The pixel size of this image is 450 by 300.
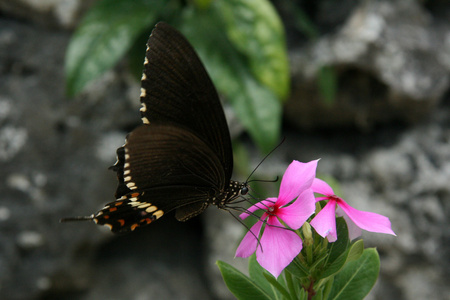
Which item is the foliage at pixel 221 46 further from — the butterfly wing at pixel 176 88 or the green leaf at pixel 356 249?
the green leaf at pixel 356 249

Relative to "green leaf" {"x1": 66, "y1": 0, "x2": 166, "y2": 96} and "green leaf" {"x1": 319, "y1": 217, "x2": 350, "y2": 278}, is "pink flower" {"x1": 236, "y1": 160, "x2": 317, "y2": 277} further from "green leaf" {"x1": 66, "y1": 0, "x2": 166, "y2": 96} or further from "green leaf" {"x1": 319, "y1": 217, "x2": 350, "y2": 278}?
"green leaf" {"x1": 66, "y1": 0, "x2": 166, "y2": 96}

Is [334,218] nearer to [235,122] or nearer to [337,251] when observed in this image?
[337,251]

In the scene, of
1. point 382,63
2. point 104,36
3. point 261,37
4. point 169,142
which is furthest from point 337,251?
point 382,63

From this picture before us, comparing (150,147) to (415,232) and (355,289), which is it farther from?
(415,232)

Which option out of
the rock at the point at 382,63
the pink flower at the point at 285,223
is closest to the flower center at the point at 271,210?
the pink flower at the point at 285,223

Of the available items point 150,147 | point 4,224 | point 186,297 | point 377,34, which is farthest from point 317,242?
point 186,297

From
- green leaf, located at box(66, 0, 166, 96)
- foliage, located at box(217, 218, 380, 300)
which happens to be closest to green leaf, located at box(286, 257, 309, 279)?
foliage, located at box(217, 218, 380, 300)
